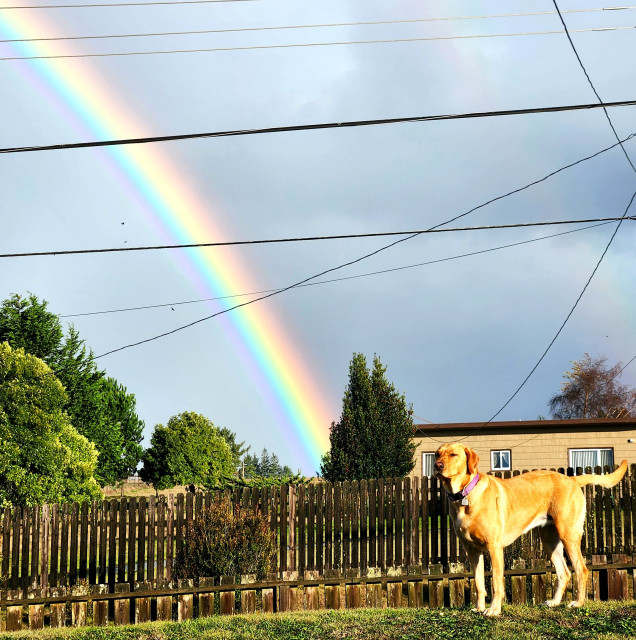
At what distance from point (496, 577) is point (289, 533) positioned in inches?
184

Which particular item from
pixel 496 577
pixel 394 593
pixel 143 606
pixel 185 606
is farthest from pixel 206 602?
pixel 496 577

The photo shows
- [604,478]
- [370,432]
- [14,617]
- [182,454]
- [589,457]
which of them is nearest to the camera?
[604,478]

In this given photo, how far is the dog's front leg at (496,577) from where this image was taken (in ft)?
28.7

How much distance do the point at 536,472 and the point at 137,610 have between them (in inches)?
256

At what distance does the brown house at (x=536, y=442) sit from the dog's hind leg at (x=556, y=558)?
2118cm

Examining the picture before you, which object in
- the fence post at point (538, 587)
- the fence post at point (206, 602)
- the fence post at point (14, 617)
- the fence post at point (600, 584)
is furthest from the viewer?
the fence post at point (600, 584)

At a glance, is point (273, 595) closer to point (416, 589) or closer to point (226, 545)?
point (226, 545)

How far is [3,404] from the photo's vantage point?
25094 mm

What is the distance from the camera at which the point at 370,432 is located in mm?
28703

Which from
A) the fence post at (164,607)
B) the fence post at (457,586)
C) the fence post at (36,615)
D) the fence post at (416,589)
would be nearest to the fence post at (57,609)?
the fence post at (36,615)

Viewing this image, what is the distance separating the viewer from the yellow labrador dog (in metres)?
8.74

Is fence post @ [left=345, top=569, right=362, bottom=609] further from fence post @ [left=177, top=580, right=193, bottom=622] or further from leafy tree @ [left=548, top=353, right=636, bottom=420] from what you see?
leafy tree @ [left=548, top=353, right=636, bottom=420]

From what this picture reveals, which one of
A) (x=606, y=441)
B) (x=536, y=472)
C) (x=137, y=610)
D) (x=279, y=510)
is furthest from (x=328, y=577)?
(x=606, y=441)

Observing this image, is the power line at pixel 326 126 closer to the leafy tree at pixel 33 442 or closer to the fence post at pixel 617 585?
the fence post at pixel 617 585
